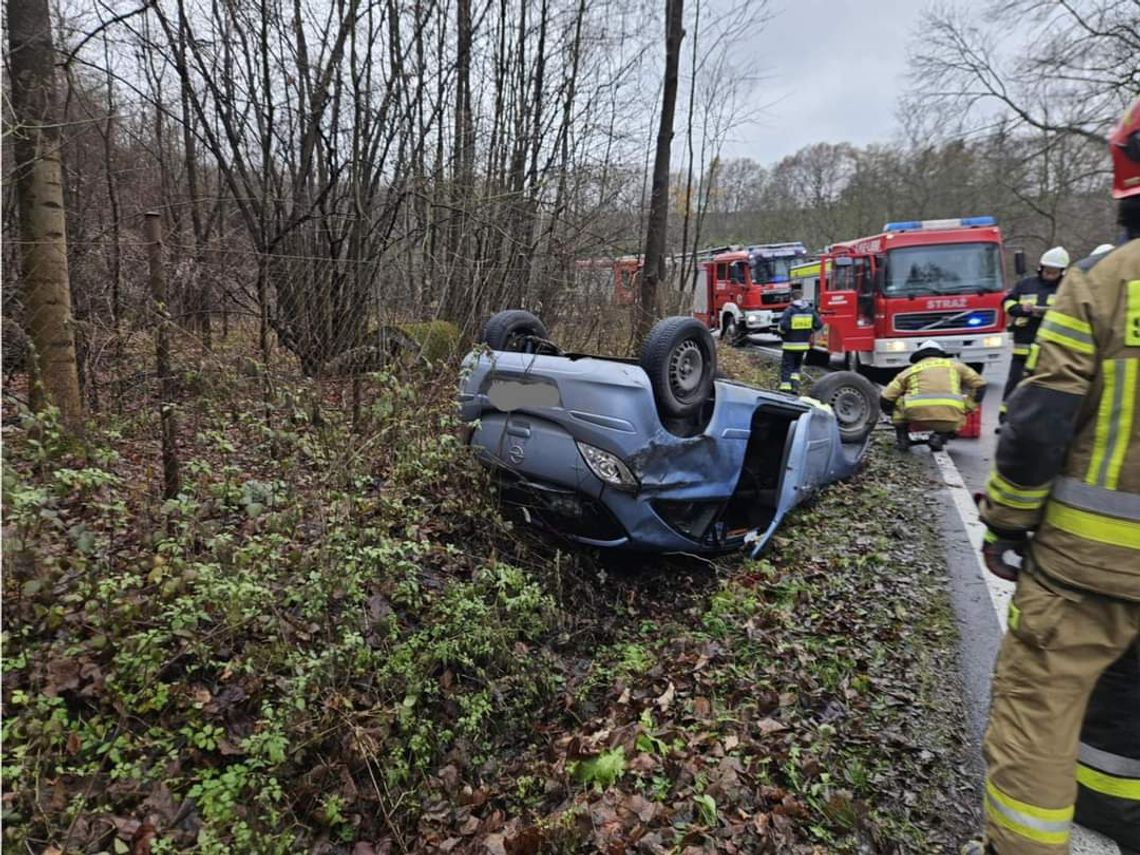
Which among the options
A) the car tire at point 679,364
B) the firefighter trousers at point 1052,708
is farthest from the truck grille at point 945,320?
the firefighter trousers at point 1052,708

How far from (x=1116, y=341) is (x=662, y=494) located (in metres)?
2.25

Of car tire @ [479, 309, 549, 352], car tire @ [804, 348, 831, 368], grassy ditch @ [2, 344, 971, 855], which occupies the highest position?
car tire @ [479, 309, 549, 352]

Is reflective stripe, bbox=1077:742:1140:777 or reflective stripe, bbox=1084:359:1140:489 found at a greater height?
reflective stripe, bbox=1084:359:1140:489

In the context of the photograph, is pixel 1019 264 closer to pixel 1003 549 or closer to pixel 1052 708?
pixel 1003 549

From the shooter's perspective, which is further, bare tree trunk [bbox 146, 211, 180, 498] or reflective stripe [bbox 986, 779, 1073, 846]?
bare tree trunk [bbox 146, 211, 180, 498]

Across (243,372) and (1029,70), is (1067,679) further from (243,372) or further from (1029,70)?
(1029,70)

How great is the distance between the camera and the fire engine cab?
11.4 m

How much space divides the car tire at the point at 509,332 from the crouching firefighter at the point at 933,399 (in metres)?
4.37

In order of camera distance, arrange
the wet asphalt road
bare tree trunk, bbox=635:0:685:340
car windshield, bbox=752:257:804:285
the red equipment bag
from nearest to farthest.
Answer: the wet asphalt road, the red equipment bag, bare tree trunk, bbox=635:0:685:340, car windshield, bbox=752:257:804:285

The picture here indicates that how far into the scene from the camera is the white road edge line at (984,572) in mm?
1974

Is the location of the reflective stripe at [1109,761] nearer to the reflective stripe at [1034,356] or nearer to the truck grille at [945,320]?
the reflective stripe at [1034,356]

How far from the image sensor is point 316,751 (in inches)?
102

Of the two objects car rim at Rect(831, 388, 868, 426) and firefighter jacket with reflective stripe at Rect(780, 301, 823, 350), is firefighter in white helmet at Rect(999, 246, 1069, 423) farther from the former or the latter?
firefighter jacket with reflective stripe at Rect(780, 301, 823, 350)

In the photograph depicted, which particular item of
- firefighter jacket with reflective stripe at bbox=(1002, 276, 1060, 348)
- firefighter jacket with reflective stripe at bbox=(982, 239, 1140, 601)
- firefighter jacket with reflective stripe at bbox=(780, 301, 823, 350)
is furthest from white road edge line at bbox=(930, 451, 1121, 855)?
firefighter jacket with reflective stripe at bbox=(780, 301, 823, 350)
